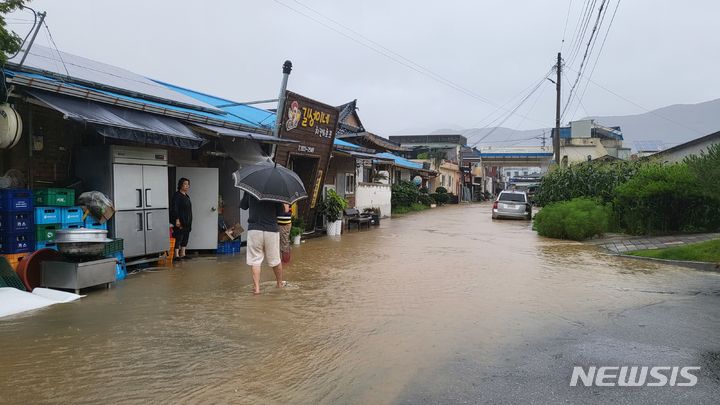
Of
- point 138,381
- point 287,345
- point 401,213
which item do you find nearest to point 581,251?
point 287,345

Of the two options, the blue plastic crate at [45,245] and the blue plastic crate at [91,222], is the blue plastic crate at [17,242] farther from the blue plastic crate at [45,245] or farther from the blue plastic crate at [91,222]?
the blue plastic crate at [91,222]

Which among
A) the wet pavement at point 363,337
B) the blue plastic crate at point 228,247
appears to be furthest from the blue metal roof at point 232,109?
the wet pavement at point 363,337

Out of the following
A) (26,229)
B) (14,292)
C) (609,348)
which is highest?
(26,229)

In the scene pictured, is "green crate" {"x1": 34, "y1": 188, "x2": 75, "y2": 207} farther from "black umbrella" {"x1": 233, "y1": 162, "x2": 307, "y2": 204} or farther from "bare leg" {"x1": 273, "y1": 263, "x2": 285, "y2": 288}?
"bare leg" {"x1": 273, "y1": 263, "x2": 285, "y2": 288}

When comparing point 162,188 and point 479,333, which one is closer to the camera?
point 479,333

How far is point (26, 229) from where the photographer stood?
7434 mm

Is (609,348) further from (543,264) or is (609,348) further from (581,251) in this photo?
(581,251)

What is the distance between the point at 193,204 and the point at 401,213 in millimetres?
20917

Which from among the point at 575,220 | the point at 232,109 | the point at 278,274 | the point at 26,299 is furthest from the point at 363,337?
the point at 575,220

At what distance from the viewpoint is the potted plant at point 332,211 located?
1720cm

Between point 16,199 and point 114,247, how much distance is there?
1.53 metres

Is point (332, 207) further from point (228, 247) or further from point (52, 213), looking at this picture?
point (52, 213)

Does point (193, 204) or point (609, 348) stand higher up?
point (193, 204)

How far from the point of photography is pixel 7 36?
643 cm
